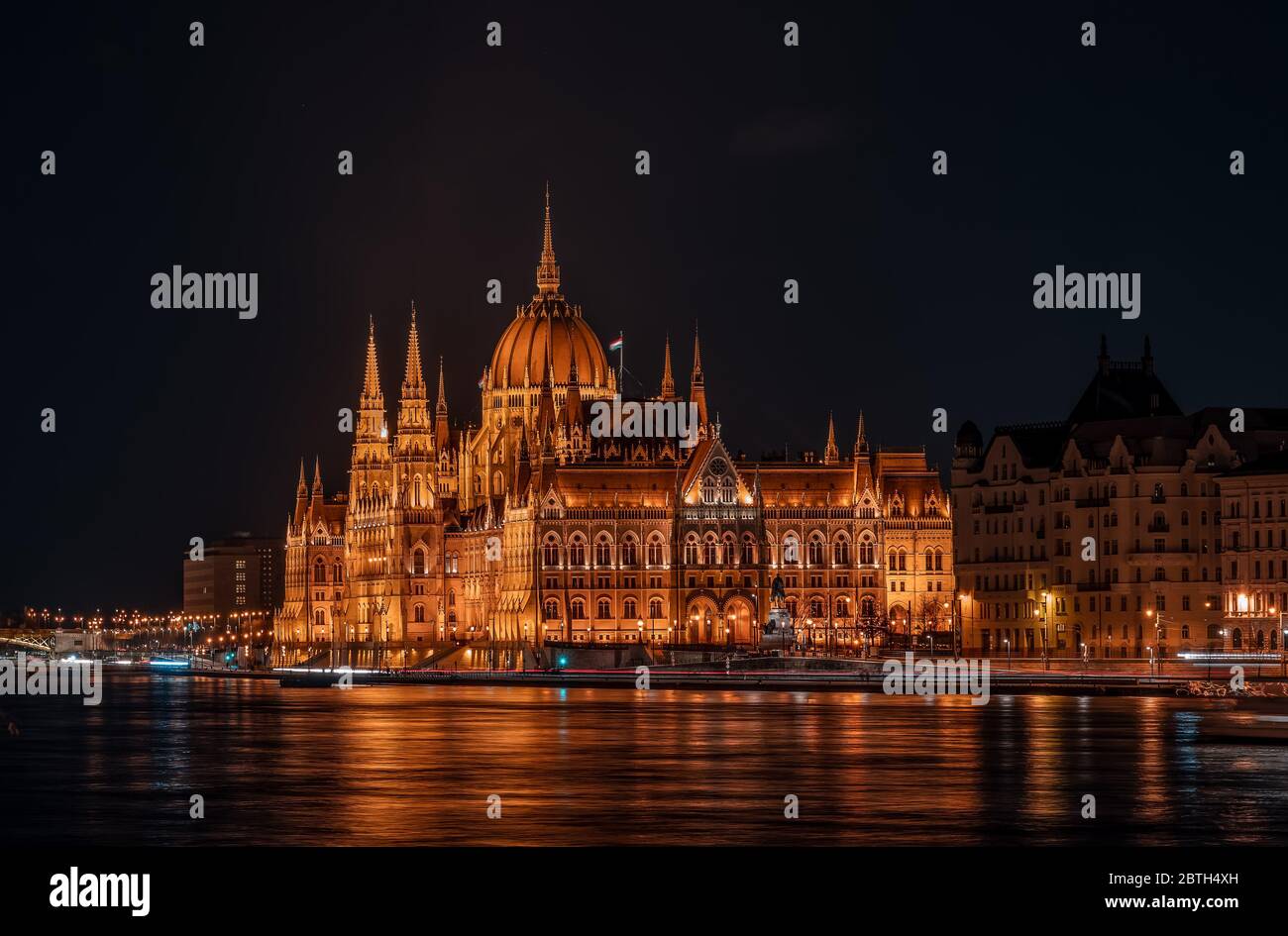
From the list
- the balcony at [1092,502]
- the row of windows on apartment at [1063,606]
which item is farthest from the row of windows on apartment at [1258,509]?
the balcony at [1092,502]

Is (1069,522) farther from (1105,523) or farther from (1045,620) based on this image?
(1045,620)

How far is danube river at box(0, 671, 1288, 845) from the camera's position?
59844mm

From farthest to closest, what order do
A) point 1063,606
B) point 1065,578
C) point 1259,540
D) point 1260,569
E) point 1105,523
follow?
A: point 1065,578 < point 1063,606 < point 1105,523 < point 1259,540 < point 1260,569

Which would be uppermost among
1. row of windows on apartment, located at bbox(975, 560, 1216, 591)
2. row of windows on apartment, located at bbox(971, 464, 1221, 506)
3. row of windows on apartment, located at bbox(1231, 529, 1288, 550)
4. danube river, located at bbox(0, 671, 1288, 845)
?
row of windows on apartment, located at bbox(971, 464, 1221, 506)

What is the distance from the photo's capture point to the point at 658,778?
Result: 7500 cm

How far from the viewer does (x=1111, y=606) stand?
176 metres

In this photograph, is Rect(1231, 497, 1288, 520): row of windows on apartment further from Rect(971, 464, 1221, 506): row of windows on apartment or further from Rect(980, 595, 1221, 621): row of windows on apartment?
Rect(980, 595, 1221, 621): row of windows on apartment

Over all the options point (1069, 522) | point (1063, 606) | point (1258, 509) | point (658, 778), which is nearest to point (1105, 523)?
point (1069, 522)

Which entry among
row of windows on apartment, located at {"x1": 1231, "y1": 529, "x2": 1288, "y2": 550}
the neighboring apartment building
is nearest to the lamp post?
the neighboring apartment building

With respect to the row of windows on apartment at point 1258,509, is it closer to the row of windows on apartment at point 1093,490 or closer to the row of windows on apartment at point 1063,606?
the row of windows on apartment at point 1093,490
